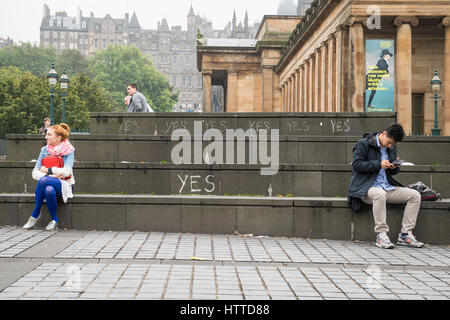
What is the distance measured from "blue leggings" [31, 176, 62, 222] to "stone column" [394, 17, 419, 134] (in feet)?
62.0

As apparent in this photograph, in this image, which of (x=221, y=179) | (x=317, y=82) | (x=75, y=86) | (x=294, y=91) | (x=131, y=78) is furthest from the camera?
(x=131, y=78)

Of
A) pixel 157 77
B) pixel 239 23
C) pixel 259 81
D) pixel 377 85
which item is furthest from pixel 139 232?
pixel 239 23

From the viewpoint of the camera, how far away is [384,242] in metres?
8.46

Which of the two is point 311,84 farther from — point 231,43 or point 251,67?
point 231,43

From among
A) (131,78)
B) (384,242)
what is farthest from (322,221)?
(131,78)

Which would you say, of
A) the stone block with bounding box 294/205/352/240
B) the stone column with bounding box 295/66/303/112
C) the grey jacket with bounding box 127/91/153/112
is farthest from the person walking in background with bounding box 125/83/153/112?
the stone column with bounding box 295/66/303/112

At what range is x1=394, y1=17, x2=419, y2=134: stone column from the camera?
966 inches

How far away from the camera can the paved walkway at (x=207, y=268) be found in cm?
562

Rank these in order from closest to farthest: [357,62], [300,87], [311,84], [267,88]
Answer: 1. [357,62]
2. [311,84]
3. [300,87]
4. [267,88]

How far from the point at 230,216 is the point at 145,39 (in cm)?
18963

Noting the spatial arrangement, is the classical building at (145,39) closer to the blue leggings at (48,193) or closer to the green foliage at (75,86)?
the green foliage at (75,86)

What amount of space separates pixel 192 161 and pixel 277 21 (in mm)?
43490
